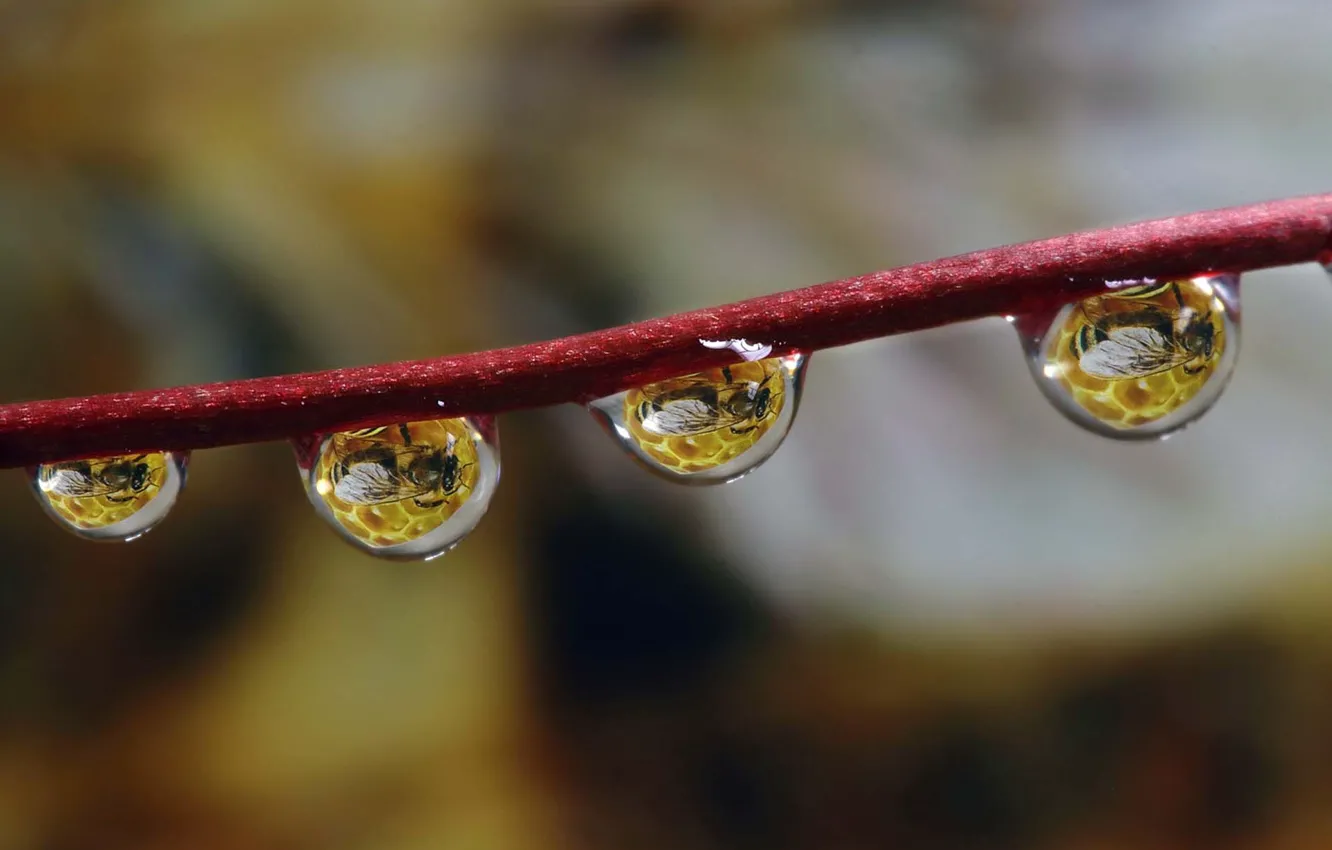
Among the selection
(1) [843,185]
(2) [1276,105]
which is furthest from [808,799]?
(2) [1276,105]

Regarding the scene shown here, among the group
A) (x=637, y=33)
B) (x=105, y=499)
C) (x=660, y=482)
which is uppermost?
(x=637, y=33)

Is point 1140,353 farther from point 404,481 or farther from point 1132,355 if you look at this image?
point 404,481

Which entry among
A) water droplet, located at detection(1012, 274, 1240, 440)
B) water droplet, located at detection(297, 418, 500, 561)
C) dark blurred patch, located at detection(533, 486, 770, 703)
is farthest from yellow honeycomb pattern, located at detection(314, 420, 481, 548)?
dark blurred patch, located at detection(533, 486, 770, 703)

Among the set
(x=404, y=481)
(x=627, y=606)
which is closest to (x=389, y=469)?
(x=404, y=481)

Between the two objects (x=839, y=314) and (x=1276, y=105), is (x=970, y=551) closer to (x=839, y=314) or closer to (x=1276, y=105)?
(x=1276, y=105)

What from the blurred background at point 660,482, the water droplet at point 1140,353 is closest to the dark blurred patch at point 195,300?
the blurred background at point 660,482

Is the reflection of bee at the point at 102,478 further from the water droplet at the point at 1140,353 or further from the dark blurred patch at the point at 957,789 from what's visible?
the dark blurred patch at the point at 957,789

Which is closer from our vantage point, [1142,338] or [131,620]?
[1142,338]
